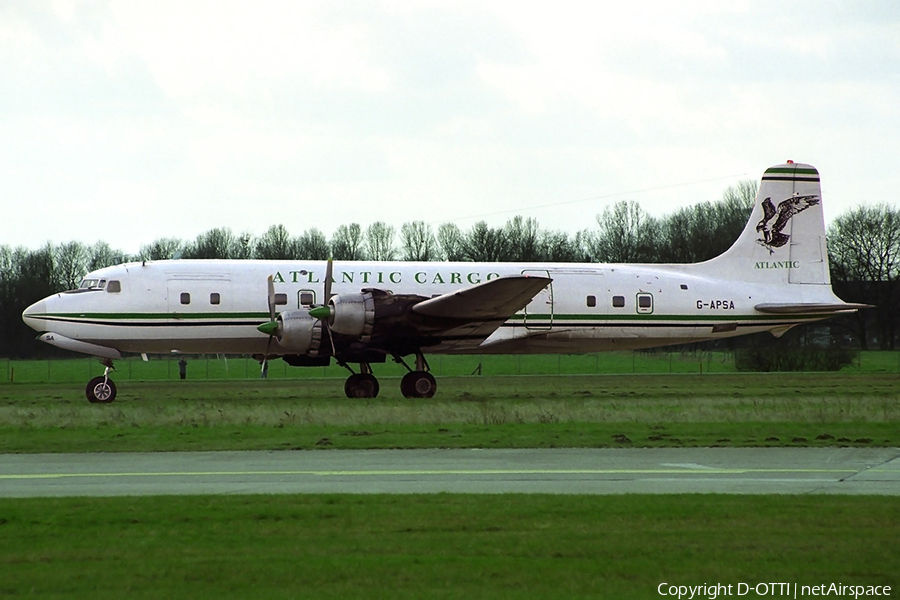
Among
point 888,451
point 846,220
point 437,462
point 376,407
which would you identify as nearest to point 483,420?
point 376,407

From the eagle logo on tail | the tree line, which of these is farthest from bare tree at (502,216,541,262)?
the eagle logo on tail

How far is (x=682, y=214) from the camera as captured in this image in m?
99.1

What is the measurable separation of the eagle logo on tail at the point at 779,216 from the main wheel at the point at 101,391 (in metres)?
20.5

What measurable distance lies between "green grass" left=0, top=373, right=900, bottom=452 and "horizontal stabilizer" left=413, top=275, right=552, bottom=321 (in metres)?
2.30

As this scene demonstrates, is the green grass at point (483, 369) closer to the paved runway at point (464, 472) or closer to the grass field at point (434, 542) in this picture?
the paved runway at point (464, 472)

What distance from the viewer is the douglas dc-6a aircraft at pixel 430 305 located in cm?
2673

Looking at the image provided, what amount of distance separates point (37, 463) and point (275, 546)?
24.9ft

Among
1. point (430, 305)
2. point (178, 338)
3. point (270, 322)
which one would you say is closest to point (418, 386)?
point (430, 305)

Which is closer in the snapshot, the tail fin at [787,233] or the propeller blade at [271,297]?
the propeller blade at [271,297]

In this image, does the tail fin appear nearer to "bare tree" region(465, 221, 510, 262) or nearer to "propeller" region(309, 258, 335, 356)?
"propeller" region(309, 258, 335, 356)

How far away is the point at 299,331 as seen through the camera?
85.8ft

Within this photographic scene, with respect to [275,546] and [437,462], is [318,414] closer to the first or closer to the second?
[437,462]

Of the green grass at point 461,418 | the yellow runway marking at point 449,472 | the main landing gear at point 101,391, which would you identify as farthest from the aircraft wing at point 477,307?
the yellow runway marking at point 449,472

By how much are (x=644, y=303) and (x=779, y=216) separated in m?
6.32
